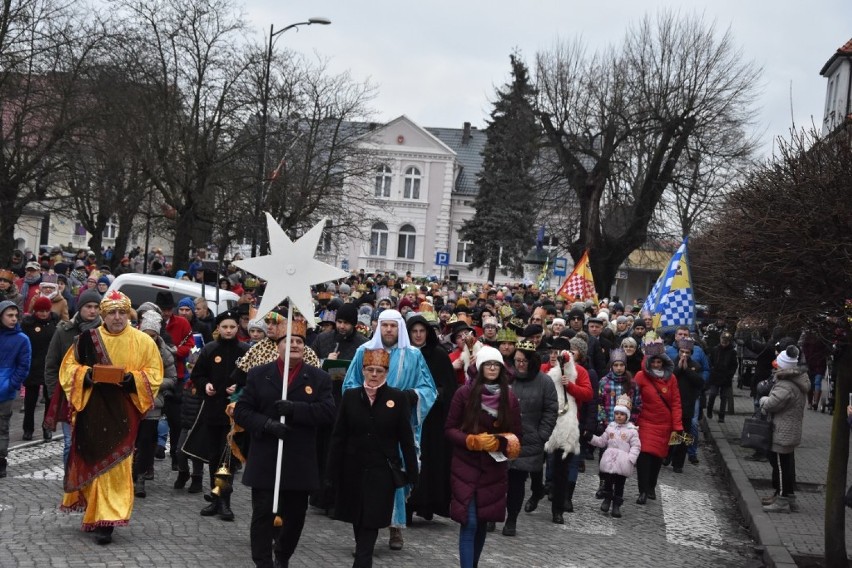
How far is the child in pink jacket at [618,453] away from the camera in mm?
13180

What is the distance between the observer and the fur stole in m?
12.8

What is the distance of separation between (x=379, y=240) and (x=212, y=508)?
76200 millimetres

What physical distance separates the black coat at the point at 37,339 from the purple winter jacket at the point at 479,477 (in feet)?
25.0

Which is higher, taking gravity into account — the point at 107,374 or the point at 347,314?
the point at 347,314

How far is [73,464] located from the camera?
9.63 metres

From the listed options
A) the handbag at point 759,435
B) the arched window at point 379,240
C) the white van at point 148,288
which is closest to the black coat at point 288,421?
the handbag at point 759,435

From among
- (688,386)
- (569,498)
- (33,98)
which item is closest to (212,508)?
(569,498)

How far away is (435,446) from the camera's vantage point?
1122 centimetres

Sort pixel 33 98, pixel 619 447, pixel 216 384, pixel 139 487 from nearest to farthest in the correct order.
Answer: pixel 216 384 → pixel 139 487 → pixel 619 447 → pixel 33 98

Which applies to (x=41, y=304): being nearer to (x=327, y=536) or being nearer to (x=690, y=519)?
(x=327, y=536)

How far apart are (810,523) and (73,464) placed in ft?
23.7

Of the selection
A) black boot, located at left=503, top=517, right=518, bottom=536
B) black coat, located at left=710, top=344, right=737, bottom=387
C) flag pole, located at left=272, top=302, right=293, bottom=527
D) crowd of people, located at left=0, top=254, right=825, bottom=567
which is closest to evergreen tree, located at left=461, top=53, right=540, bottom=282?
black coat, located at left=710, top=344, right=737, bottom=387

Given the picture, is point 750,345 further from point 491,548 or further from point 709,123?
point 709,123

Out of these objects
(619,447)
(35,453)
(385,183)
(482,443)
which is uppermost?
(385,183)
